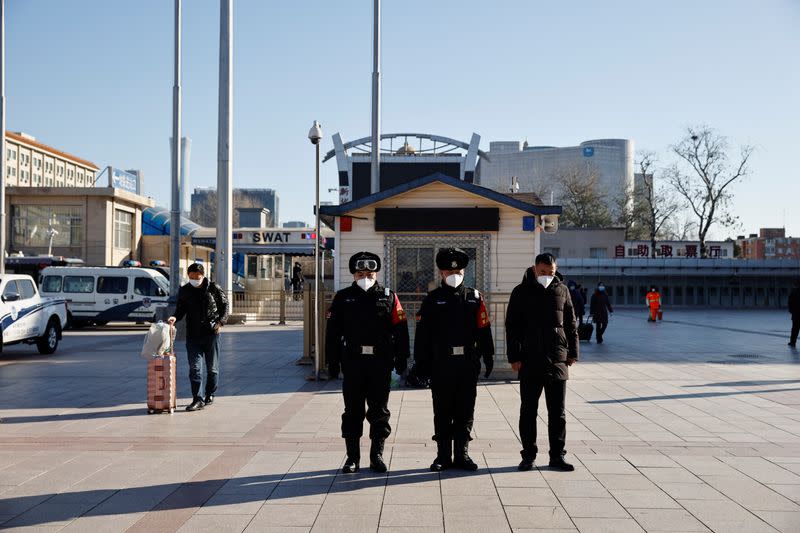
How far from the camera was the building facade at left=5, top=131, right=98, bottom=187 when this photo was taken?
305 ft

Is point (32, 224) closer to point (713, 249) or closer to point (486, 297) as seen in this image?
point (486, 297)

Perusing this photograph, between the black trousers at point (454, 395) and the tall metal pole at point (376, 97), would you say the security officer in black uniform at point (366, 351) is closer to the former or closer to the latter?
the black trousers at point (454, 395)

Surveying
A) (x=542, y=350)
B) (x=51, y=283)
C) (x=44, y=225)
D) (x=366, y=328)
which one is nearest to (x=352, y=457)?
(x=366, y=328)

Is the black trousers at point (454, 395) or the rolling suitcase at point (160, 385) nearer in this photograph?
the black trousers at point (454, 395)

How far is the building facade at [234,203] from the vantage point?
332 ft

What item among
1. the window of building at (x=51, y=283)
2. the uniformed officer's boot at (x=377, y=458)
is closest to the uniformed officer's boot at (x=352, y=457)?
the uniformed officer's boot at (x=377, y=458)

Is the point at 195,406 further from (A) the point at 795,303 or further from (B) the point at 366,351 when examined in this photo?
(A) the point at 795,303

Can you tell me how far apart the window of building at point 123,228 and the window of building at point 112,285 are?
18.5 meters

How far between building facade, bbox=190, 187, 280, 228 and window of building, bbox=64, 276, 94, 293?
156 feet

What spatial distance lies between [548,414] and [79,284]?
21986mm

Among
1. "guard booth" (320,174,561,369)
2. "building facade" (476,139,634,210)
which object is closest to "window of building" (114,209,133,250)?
"guard booth" (320,174,561,369)

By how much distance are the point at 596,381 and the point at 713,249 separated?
43.0 meters

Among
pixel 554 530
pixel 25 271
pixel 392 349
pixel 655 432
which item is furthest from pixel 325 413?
pixel 25 271

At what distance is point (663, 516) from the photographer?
4910 millimetres
